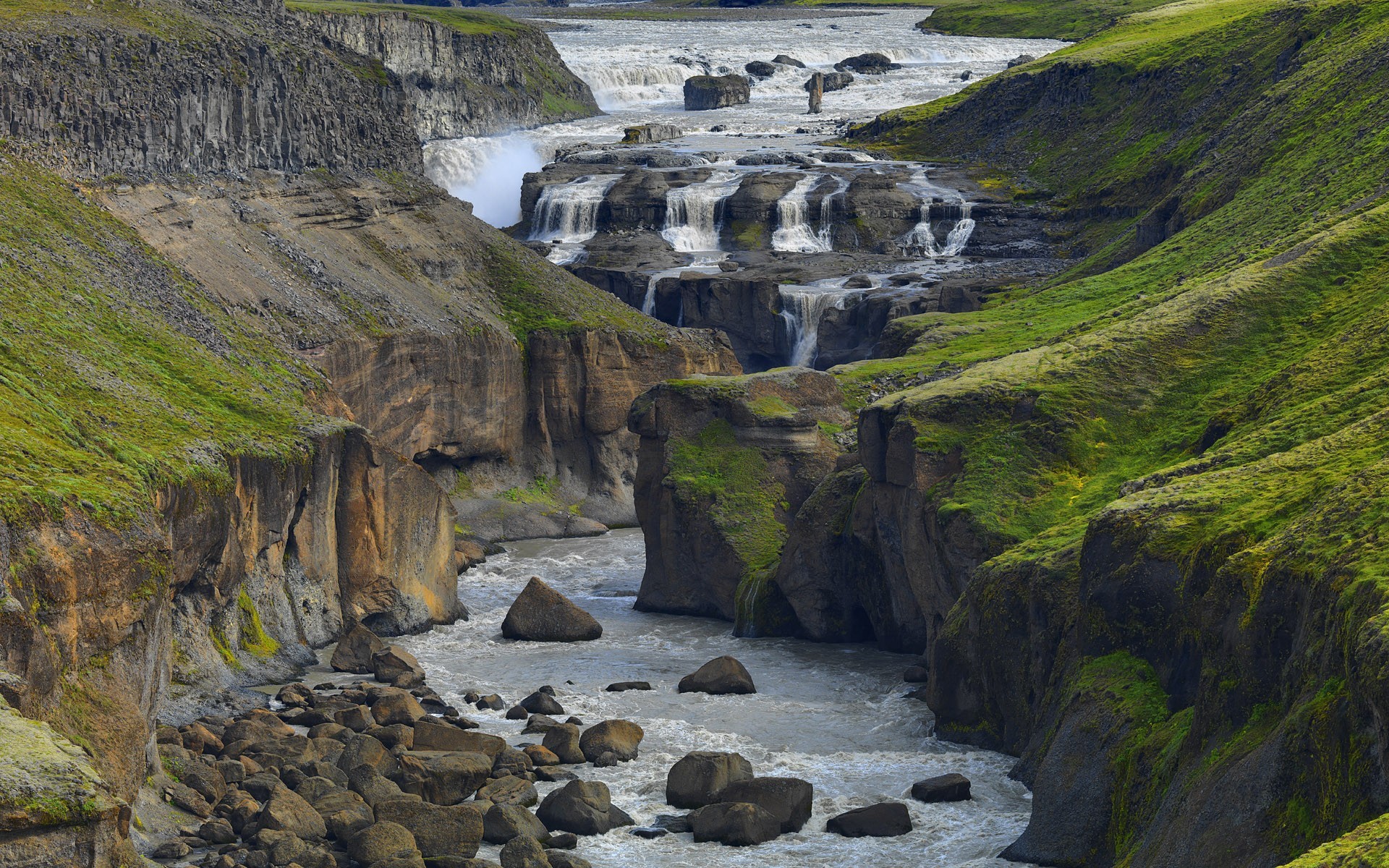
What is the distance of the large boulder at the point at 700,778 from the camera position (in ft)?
146

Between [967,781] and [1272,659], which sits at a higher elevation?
[1272,659]

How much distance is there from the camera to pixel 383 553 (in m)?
65.6

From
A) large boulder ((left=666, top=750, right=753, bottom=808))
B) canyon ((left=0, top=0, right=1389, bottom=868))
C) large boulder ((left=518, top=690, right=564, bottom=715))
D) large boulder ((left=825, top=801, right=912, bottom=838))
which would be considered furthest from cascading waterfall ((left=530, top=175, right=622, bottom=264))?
large boulder ((left=825, top=801, right=912, bottom=838))

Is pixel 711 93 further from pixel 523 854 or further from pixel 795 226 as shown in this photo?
pixel 523 854

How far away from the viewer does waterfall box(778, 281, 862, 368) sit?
10994 cm

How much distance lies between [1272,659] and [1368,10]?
292ft

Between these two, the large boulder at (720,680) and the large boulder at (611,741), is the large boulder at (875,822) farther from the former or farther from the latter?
the large boulder at (720,680)

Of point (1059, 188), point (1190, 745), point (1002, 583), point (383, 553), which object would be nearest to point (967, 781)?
point (1002, 583)

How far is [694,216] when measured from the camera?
133 meters

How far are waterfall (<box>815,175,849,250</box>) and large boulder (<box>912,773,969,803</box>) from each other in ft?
283

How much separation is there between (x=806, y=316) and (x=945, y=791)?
68296 millimetres

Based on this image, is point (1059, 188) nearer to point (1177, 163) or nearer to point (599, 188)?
point (1177, 163)

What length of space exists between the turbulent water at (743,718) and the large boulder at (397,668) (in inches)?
28.9

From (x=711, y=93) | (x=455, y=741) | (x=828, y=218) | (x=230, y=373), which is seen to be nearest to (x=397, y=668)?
(x=455, y=741)
